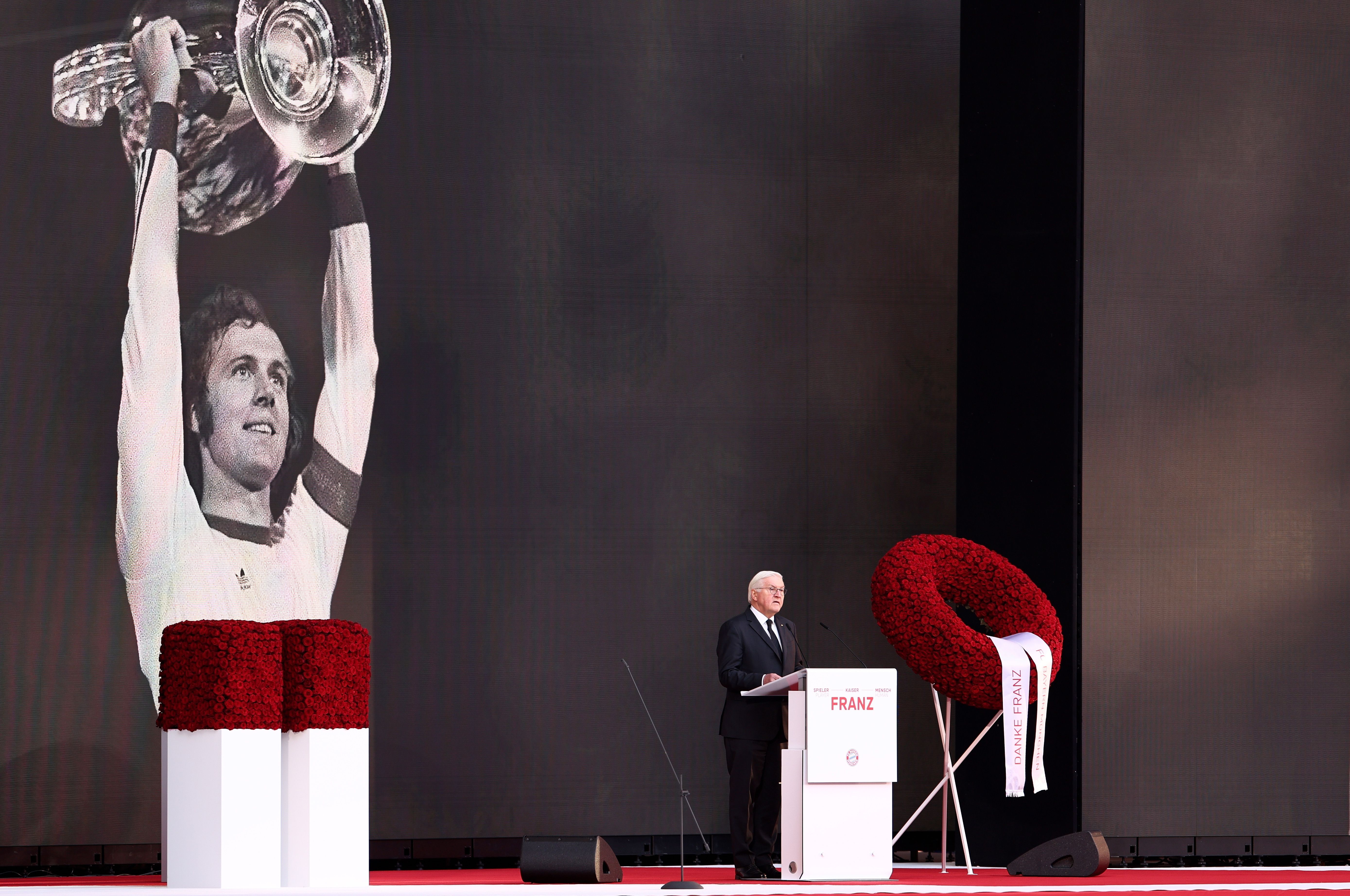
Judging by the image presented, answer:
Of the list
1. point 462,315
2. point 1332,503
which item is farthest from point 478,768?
point 1332,503

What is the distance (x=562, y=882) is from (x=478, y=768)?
1.77m

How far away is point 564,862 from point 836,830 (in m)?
1.08

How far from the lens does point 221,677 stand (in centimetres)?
555

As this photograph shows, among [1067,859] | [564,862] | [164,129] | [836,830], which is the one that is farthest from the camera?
[164,129]

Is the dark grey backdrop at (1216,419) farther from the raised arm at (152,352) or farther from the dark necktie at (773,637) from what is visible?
the raised arm at (152,352)

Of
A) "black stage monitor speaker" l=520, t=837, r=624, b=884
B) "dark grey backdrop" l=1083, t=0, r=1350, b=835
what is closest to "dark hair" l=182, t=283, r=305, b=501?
"black stage monitor speaker" l=520, t=837, r=624, b=884

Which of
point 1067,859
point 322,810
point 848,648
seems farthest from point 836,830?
point 322,810

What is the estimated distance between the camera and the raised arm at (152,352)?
7.59m

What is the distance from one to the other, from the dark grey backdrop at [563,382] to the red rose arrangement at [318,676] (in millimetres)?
1800

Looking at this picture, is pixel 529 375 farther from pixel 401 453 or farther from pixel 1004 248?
pixel 1004 248

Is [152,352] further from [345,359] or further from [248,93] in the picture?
[248,93]

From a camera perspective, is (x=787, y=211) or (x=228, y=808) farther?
(x=787, y=211)

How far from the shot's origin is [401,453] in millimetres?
7793

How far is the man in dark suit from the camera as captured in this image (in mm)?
6551
